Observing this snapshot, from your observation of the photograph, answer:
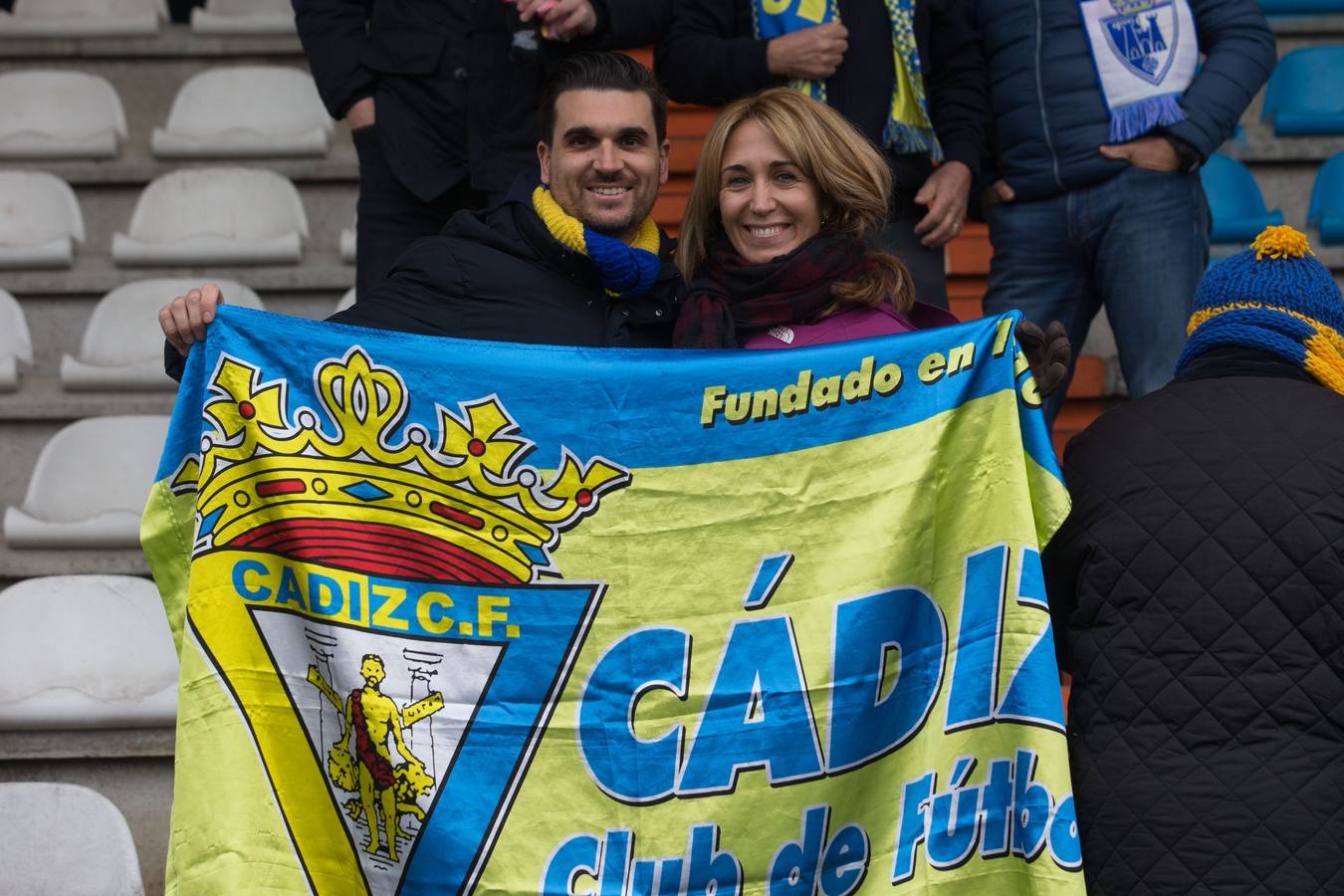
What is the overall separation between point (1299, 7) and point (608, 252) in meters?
3.95

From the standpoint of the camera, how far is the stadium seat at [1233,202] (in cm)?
502

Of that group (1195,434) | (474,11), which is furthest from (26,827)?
(1195,434)

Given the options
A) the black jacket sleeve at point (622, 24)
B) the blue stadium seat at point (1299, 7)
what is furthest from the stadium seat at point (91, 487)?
the blue stadium seat at point (1299, 7)

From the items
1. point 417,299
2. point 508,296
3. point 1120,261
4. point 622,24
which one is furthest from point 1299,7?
point 417,299

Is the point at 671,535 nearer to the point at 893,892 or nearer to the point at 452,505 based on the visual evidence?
the point at 452,505

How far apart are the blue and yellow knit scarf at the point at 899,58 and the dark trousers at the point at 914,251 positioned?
131 millimetres

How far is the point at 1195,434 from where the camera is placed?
2328 millimetres

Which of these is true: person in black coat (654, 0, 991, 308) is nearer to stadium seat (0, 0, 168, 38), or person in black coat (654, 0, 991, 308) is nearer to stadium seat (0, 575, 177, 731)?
stadium seat (0, 575, 177, 731)

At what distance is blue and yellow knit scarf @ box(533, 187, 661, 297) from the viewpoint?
2844 mm

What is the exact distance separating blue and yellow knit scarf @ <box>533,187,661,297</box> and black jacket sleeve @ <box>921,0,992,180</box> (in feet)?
3.72

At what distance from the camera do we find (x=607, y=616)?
2486 millimetres

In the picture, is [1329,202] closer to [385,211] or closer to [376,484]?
[385,211]

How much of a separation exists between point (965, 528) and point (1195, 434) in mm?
384

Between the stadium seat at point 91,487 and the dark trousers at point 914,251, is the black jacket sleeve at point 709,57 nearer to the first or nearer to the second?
the dark trousers at point 914,251
